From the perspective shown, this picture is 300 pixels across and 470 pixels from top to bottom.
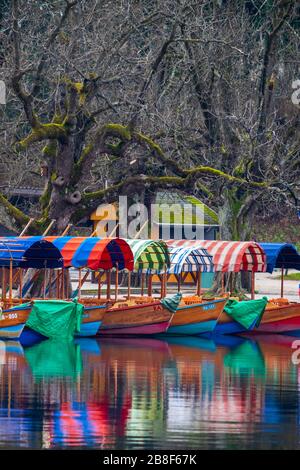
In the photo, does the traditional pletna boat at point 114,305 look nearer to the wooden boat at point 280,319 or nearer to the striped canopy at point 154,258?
the striped canopy at point 154,258

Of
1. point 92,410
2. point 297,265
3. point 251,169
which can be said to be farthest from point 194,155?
point 92,410

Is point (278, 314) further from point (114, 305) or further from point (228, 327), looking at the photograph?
point (114, 305)

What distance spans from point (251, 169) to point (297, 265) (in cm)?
445

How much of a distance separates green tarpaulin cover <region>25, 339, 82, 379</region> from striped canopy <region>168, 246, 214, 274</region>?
506 centimetres

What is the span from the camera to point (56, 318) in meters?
39.8

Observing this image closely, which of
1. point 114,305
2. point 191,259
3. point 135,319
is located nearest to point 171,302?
point 135,319

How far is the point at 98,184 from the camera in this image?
53344 mm

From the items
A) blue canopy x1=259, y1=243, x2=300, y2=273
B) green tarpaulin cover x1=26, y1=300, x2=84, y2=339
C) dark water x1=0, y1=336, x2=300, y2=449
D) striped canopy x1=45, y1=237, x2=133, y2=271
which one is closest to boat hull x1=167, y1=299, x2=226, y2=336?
dark water x1=0, y1=336, x2=300, y2=449

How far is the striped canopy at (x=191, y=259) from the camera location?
43.6 meters

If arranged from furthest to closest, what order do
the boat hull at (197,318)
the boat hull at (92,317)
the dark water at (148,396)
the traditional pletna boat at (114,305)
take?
the boat hull at (197,318), the boat hull at (92,317), the traditional pletna boat at (114,305), the dark water at (148,396)

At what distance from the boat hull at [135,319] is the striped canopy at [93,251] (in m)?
1.33

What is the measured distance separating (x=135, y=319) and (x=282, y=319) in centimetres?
591

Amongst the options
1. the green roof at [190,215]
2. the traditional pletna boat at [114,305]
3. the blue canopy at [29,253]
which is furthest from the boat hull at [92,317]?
the green roof at [190,215]

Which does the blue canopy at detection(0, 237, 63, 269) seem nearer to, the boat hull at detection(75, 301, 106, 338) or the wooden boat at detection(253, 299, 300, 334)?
the boat hull at detection(75, 301, 106, 338)
